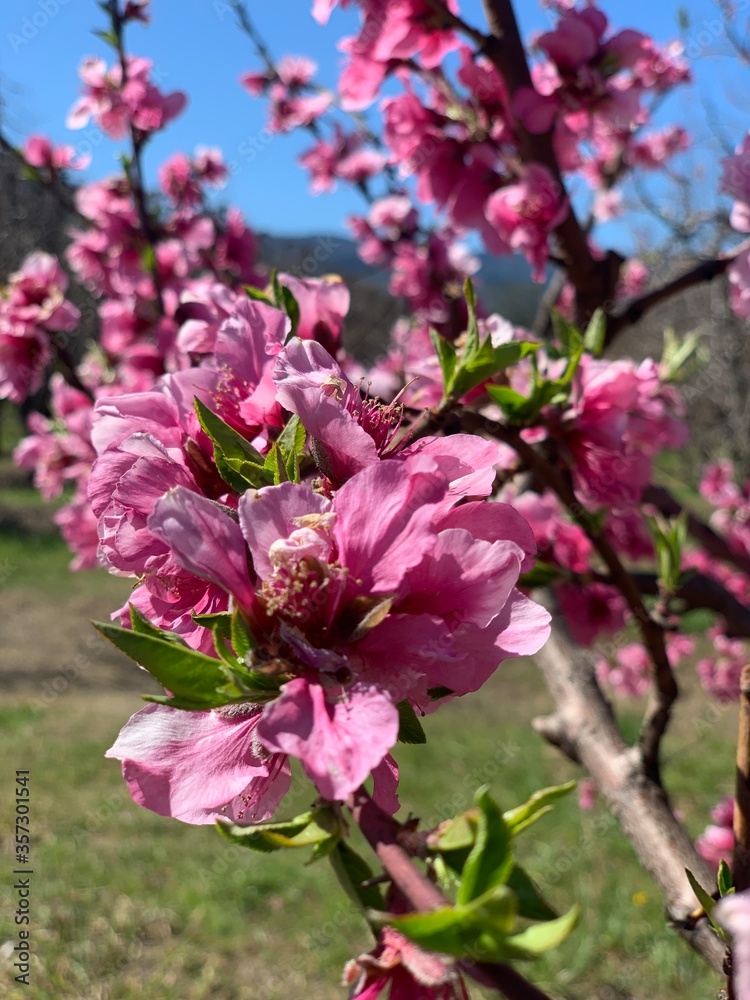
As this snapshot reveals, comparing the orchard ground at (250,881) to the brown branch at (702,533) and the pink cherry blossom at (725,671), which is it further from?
the pink cherry blossom at (725,671)

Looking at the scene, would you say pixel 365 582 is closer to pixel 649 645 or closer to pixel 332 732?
pixel 332 732

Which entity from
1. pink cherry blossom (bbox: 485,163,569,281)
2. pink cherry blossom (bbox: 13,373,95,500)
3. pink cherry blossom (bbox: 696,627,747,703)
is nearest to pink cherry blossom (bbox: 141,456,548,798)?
pink cherry blossom (bbox: 485,163,569,281)

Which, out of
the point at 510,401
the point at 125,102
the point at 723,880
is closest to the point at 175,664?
the point at 723,880

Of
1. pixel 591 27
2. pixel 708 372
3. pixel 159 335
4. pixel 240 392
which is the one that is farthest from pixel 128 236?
pixel 708 372

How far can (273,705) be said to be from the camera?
41 centimetres

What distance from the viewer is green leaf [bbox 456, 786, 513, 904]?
0.35 meters

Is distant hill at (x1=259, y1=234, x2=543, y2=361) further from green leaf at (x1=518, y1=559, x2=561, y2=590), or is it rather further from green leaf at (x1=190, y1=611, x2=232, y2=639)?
green leaf at (x1=190, y1=611, x2=232, y2=639)

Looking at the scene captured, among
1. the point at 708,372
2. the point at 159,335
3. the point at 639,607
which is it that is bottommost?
the point at 708,372

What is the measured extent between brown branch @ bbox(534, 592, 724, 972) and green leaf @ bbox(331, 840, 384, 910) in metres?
0.45

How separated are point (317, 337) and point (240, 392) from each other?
0.18 metres

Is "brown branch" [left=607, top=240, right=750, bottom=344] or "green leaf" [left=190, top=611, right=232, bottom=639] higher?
"green leaf" [left=190, top=611, right=232, bottom=639]

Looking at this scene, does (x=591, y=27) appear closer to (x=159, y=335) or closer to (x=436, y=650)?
(x=159, y=335)

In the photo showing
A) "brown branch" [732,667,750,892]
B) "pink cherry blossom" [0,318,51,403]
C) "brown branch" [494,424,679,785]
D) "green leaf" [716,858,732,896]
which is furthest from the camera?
"pink cherry blossom" [0,318,51,403]

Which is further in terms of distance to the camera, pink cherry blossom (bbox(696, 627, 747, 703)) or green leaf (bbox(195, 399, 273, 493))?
pink cherry blossom (bbox(696, 627, 747, 703))
